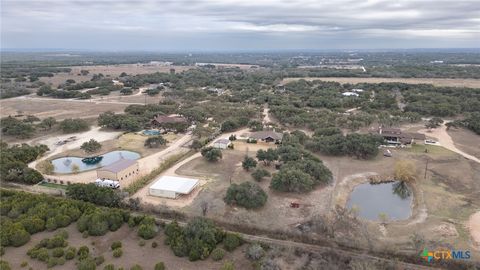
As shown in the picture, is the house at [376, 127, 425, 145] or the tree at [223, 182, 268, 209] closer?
the tree at [223, 182, 268, 209]

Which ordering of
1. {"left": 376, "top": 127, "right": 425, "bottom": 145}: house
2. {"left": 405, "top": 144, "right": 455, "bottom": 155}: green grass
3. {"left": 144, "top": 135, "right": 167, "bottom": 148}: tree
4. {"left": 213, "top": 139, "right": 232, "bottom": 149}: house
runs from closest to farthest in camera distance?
{"left": 405, "top": 144, "right": 455, "bottom": 155}: green grass
{"left": 213, "top": 139, "right": 232, "bottom": 149}: house
{"left": 144, "top": 135, "right": 167, "bottom": 148}: tree
{"left": 376, "top": 127, "right": 425, "bottom": 145}: house

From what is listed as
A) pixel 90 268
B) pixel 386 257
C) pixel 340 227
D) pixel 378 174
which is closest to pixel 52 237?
pixel 90 268

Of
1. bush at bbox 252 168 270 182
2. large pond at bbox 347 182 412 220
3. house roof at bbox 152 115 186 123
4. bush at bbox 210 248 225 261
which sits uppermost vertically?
house roof at bbox 152 115 186 123

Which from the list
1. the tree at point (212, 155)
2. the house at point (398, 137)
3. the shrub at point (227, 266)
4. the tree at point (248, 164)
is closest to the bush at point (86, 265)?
the shrub at point (227, 266)

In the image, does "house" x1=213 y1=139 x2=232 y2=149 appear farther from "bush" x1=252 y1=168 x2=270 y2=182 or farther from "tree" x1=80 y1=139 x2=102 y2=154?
"tree" x1=80 y1=139 x2=102 y2=154

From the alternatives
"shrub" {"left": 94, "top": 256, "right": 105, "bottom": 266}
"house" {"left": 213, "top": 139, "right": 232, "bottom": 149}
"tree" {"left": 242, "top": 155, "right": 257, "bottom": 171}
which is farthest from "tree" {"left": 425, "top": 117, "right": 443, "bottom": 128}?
"shrub" {"left": 94, "top": 256, "right": 105, "bottom": 266}

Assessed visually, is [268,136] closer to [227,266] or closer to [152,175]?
[152,175]

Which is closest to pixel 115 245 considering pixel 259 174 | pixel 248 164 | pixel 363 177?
pixel 259 174

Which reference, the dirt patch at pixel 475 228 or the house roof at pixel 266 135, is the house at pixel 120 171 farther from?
the dirt patch at pixel 475 228

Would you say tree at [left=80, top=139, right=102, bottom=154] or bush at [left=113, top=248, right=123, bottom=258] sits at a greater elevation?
tree at [left=80, top=139, right=102, bottom=154]
